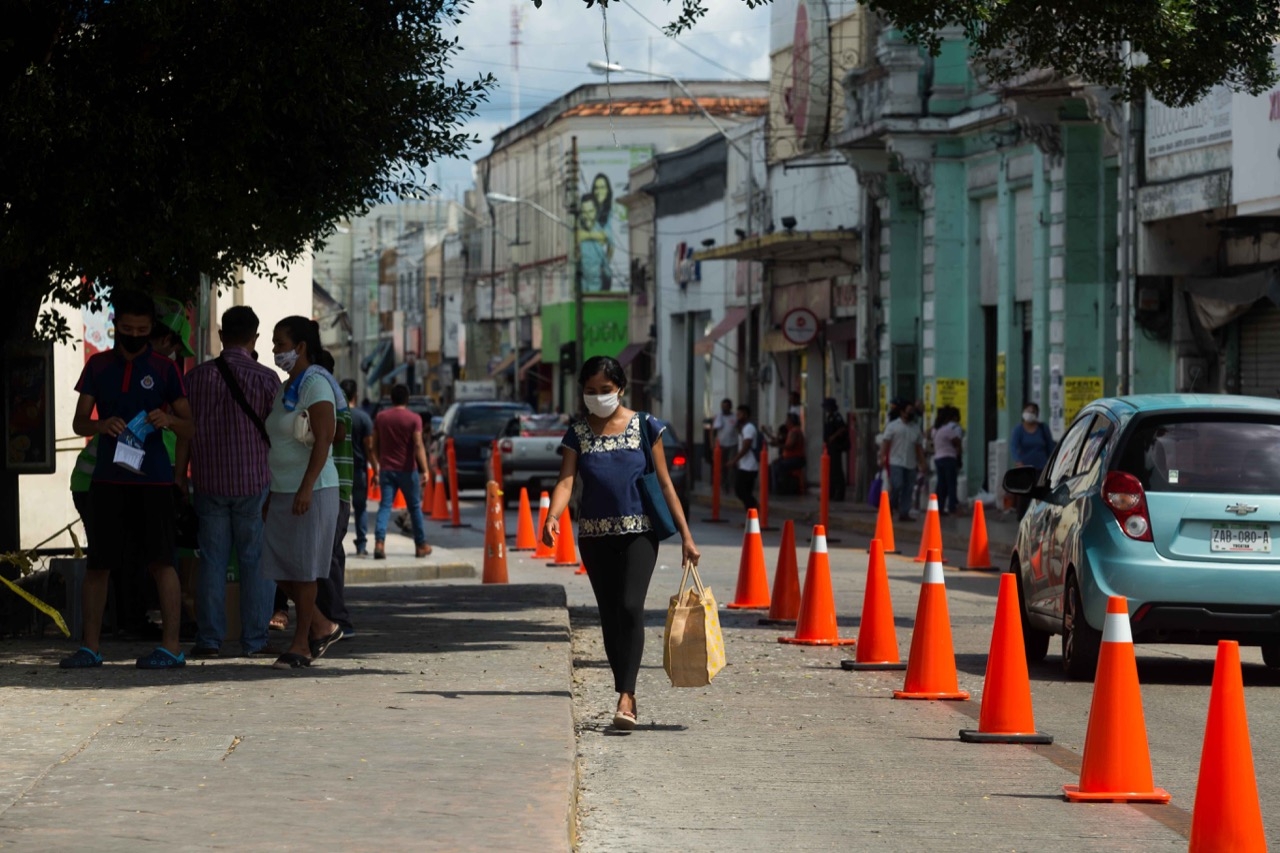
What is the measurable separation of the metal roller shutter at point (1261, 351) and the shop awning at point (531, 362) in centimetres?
4887

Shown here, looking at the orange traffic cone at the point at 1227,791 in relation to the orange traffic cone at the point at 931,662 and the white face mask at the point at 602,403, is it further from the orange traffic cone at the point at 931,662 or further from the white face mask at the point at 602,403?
the orange traffic cone at the point at 931,662

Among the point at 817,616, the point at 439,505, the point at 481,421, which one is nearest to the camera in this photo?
the point at 817,616

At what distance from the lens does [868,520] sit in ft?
98.9

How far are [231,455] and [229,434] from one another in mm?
111

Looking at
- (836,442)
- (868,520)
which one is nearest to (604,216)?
(836,442)

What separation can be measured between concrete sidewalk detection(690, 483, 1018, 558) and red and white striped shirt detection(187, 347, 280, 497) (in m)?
11.9

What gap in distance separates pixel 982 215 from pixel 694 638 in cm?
2623

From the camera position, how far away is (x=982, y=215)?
34.8m

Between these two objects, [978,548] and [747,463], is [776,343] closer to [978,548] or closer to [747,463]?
[747,463]

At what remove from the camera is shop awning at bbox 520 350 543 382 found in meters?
74.8

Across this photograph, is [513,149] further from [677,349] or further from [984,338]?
[984,338]

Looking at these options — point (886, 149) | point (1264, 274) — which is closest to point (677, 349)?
point (886, 149)

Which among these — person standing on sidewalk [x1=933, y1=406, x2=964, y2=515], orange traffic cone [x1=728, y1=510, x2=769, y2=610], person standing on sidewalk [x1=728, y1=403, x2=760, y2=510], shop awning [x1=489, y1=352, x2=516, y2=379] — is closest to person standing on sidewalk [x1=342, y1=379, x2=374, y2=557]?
orange traffic cone [x1=728, y1=510, x2=769, y2=610]

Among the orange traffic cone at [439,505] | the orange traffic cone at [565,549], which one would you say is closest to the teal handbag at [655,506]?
the orange traffic cone at [565,549]
